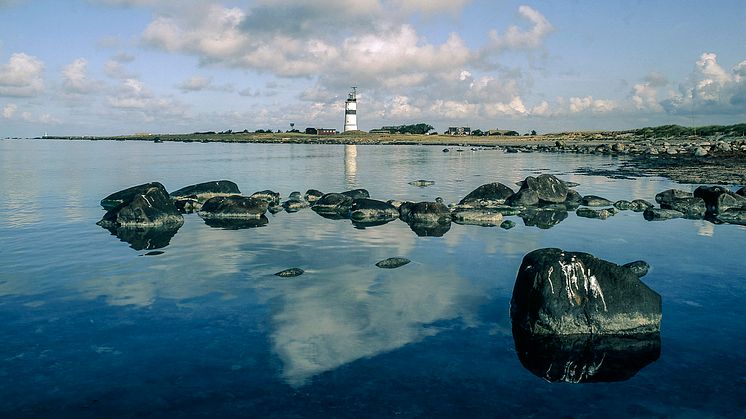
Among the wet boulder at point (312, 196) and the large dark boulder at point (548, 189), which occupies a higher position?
the large dark boulder at point (548, 189)

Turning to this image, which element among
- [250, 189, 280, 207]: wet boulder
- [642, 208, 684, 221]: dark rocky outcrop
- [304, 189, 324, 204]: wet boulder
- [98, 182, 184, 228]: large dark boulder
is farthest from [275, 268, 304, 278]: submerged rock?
[642, 208, 684, 221]: dark rocky outcrop

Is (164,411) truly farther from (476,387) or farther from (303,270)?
(303,270)

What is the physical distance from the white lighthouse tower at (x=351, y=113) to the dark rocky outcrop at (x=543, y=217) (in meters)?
153

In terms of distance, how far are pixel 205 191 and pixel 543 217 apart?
1898 centimetres

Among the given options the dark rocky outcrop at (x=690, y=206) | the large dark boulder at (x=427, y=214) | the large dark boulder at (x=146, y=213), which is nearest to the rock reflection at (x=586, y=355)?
the large dark boulder at (x=427, y=214)

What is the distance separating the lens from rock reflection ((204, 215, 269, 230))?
77.1ft

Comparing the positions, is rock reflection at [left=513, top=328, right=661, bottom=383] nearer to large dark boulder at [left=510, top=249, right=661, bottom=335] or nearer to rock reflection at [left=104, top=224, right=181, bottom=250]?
large dark boulder at [left=510, top=249, right=661, bottom=335]

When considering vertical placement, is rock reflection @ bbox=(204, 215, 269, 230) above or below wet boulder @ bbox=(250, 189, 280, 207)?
below

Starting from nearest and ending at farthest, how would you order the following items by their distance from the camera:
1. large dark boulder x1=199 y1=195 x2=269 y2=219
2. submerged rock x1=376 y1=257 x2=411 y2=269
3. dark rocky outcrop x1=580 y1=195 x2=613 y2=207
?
submerged rock x1=376 y1=257 x2=411 y2=269 → large dark boulder x1=199 y1=195 x2=269 y2=219 → dark rocky outcrop x1=580 y1=195 x2=613 y2=207

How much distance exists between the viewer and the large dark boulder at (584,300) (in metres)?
10.8

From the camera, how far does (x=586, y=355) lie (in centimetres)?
998

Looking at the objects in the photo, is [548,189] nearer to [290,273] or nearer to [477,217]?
[477,217]

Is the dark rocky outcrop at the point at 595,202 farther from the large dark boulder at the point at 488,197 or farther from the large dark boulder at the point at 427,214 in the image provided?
the large dark boulder at the point at 427,214

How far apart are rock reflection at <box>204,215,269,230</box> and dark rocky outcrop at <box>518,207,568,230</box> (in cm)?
1186
